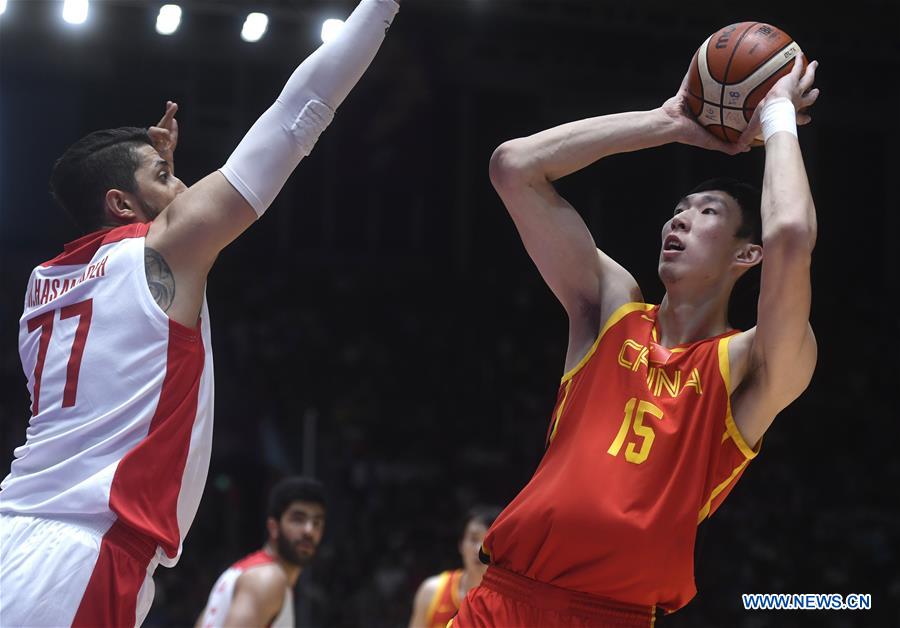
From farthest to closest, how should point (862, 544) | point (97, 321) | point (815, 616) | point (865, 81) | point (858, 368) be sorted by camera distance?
point (865, 81)
point (858, 368)
point (862, 544)
point (815, 616)
point (97, 321)

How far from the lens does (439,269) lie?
17.9 metres

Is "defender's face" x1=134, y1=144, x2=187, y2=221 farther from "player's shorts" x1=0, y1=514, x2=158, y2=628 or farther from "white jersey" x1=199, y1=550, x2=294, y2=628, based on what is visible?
"white jersey" x1=199, y1=550, x2=294, y2=628

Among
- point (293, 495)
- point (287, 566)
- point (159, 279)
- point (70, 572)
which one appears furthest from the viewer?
point (293, 495)

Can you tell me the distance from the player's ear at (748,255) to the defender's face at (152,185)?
1727mm

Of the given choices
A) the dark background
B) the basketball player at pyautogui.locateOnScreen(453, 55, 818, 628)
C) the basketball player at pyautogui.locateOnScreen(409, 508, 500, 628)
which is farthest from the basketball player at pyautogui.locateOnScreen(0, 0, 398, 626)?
the dark background

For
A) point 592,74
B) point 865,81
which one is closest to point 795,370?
point 592,74

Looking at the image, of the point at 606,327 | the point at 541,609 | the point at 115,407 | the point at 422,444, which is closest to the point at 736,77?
the point at 606,327

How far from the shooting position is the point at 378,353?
16.2 meters

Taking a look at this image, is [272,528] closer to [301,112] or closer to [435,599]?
[435,599]

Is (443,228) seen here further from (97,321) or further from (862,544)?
(97,321)

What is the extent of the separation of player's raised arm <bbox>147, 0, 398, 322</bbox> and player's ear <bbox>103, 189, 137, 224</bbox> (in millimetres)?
200

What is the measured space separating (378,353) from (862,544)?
682cm

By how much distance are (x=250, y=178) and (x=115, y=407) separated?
2.35 feet

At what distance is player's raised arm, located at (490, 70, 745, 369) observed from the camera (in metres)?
3.54
